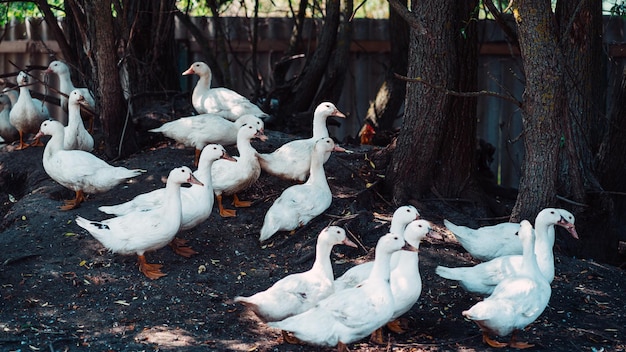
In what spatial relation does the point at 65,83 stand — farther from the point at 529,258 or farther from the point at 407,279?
the point at 529,258

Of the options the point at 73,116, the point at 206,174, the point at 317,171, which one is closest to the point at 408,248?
the point at 317,171

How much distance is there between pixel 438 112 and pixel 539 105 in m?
1.12

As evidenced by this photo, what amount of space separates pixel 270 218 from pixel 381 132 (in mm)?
3289

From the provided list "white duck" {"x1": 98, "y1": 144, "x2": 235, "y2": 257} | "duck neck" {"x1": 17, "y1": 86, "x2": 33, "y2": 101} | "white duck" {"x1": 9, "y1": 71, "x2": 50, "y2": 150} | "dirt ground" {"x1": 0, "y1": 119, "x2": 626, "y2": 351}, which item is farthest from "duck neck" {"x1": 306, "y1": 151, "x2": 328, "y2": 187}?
"duck neck" {"x1": 17, "y1": 86, "x2": 33, "y2": 101}

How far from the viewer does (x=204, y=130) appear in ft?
29.6

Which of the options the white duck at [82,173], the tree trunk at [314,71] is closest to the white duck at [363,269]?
the white duck at [82,173]

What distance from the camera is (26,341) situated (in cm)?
609

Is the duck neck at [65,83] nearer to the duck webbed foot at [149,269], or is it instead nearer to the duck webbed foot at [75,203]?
the duck webbed foot at [75,203]

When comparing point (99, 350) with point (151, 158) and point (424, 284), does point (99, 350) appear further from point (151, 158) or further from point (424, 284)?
point (151, 158)

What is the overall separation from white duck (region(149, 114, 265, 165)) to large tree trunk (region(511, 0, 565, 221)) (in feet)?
9.22

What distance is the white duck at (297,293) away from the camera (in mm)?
6031

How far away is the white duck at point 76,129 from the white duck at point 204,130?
92 centimetres

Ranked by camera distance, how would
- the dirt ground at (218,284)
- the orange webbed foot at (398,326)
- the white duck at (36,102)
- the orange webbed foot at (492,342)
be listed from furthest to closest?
the white duck at (36,102), the orange webbed foot at (398,326), the dirt ground at (218,284), the orange webbed foot at (492,342)

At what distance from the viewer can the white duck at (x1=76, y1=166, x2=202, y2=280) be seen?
23.2 ft
